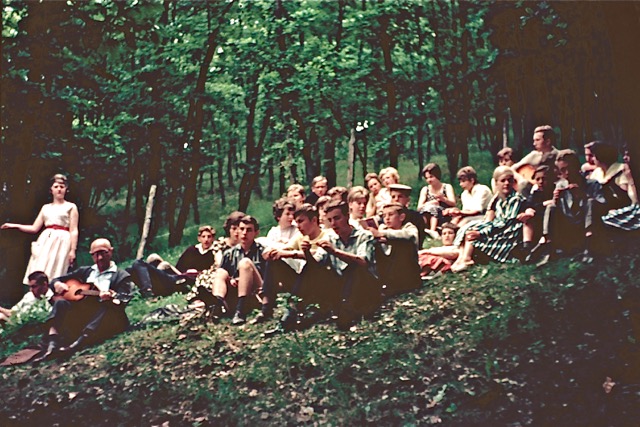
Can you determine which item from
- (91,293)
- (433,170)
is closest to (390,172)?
(433,170)

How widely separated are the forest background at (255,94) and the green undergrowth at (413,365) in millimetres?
898

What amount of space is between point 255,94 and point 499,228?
206 cm

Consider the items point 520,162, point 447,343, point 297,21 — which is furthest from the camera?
point 297,21

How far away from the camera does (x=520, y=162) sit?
6.05 m

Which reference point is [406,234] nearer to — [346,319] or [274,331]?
[346,319]

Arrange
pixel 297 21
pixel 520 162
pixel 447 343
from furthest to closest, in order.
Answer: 1. pixel 297 21
2. pixel 520 162
3. pixel 447 343

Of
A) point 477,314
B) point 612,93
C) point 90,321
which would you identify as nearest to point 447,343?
point 477,314

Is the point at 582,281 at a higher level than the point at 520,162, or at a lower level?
lower

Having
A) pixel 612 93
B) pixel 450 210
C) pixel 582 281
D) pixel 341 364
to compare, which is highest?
pixel 612 93

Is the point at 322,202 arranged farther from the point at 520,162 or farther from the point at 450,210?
the point at 520,162

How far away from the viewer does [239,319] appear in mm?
6066

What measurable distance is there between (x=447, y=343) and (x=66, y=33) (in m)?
3.82

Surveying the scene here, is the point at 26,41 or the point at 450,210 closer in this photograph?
the point at 450,210

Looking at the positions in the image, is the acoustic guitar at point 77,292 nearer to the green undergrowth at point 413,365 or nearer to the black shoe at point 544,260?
the green undergrowth at point 413,365
